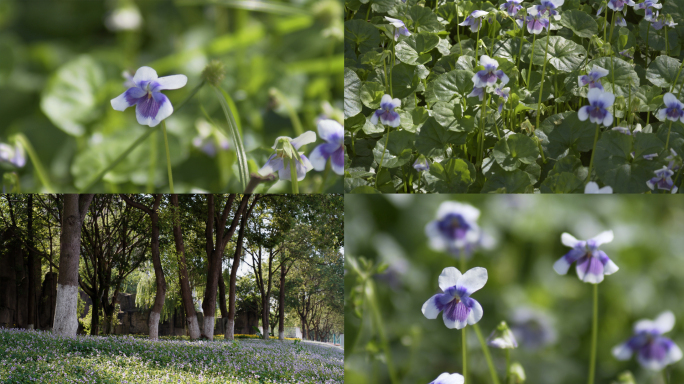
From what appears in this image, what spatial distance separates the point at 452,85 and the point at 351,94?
1.07 ft

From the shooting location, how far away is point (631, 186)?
139 cm

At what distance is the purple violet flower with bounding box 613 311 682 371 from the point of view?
1.39 m

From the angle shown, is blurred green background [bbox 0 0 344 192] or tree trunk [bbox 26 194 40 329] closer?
blurred green background [bbox 0 0 344 192]

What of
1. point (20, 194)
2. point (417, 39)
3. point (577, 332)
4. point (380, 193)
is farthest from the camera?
point (20, 194)

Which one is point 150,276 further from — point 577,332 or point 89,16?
point 577,332

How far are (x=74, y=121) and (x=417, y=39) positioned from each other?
1.15m

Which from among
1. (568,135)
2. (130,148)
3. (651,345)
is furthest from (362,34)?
(651,345)

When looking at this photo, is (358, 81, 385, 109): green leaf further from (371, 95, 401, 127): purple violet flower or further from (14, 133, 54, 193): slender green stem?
(14, 133, 54, 193): slender green stem

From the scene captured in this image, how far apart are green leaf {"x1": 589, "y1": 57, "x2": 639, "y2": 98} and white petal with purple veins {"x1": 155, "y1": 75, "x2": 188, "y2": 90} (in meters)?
1.33

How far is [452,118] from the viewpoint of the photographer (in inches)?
58.5

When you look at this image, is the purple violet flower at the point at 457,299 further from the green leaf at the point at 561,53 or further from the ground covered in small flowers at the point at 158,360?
the green leaf at the point at 561,53

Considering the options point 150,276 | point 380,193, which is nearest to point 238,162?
point 380,193

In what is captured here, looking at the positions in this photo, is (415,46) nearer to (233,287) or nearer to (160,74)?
(160,74)

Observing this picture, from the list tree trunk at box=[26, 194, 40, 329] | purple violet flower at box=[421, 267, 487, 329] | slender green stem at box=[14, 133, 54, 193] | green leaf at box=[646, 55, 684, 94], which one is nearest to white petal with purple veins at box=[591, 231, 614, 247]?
purple violet flower at box=[421, 267, 487, 329]
